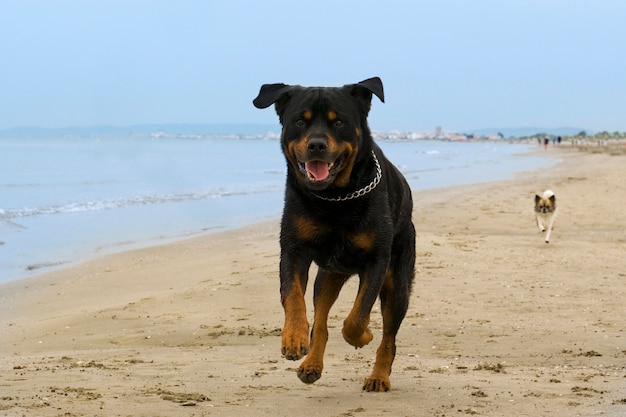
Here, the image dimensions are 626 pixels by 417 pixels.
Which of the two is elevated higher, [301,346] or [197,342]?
[301,346]

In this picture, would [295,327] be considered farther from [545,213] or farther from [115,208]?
[115,208]

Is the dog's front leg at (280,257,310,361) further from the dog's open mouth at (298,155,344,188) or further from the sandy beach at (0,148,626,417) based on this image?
the dog's open mouth at (298,155,344,188)

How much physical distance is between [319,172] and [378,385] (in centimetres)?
158

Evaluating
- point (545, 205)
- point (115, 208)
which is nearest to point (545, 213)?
point (545, 205)

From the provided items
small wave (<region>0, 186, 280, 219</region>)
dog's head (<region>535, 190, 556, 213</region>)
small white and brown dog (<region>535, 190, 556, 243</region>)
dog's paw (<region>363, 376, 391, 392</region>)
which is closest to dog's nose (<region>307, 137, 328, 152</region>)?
dog's paw (<region>363, 376, 391, 392</region>)

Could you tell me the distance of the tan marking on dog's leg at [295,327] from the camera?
15.9 ft

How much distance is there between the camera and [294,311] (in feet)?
16.5

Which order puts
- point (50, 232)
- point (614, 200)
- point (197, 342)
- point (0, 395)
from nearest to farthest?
point (0, 395)
point (197, 342)
point (50, 232)
point (614, 200)

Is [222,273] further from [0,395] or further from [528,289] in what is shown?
[0,395]

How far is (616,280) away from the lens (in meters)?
10.0

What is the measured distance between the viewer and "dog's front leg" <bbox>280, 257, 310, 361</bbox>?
487 cm

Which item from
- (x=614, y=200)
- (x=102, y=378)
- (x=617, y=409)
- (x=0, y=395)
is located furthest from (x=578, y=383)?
(x=614, y=200)

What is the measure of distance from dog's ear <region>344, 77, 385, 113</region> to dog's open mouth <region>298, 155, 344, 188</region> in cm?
53

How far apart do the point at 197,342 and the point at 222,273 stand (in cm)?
376
